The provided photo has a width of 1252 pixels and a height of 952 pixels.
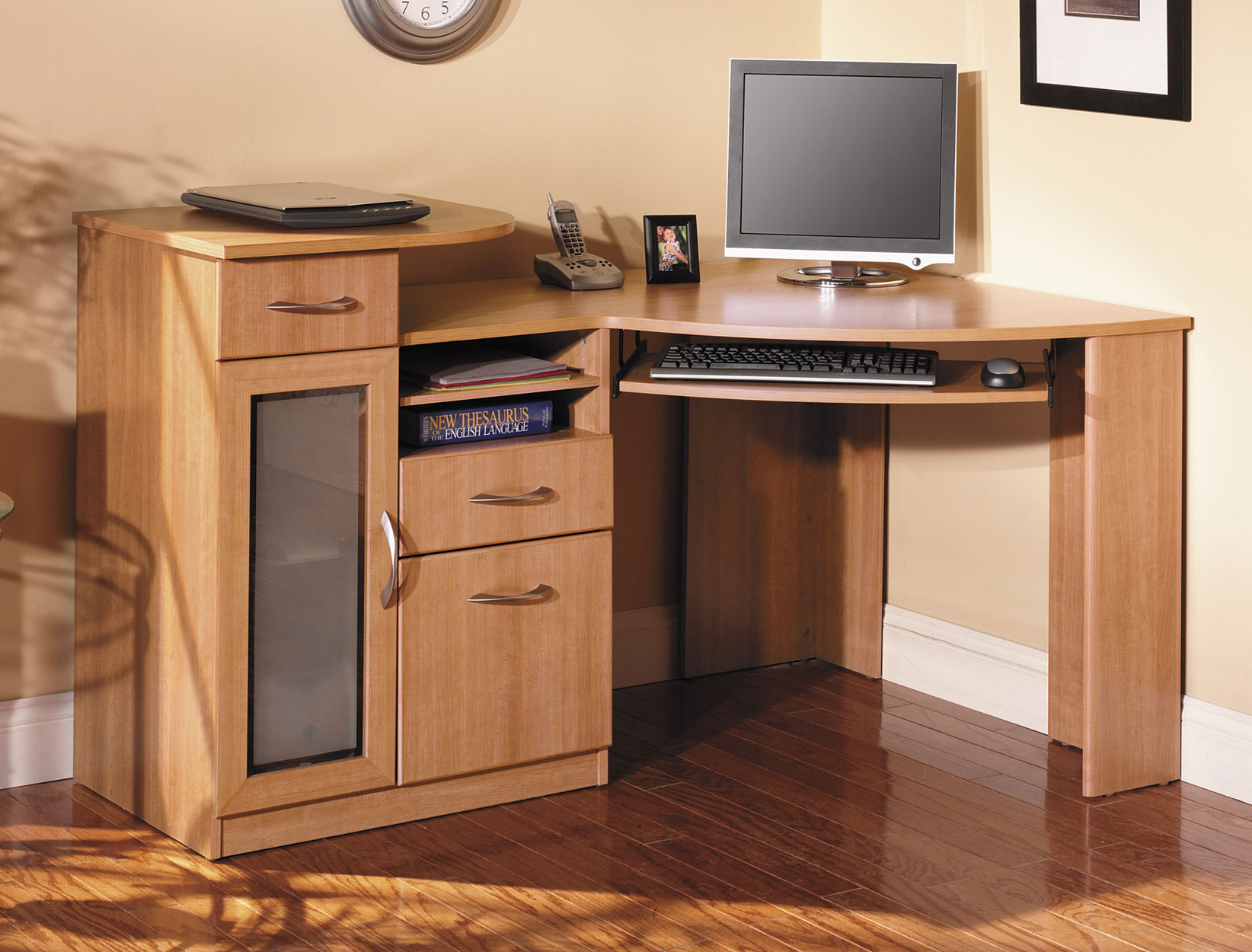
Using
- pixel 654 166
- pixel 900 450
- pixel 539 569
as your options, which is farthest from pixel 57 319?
pixel 900 450

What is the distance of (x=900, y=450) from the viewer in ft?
11.7

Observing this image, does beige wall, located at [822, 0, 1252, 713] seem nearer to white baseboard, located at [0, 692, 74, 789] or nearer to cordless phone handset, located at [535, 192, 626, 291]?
cordless phone handset, located at [535, 192, 626, 291]

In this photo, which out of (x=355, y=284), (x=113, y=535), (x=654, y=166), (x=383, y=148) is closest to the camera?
(x=355, y=284)

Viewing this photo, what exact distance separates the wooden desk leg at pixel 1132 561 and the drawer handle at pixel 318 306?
1.33 metres

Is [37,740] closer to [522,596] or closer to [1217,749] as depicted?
[522,596]

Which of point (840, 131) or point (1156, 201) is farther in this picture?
point (840, 131)

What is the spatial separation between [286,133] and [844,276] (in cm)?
121

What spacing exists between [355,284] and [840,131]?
3.93ft

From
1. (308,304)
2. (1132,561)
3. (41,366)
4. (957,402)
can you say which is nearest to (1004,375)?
(957,402)

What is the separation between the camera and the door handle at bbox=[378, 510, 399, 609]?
8.82 feet

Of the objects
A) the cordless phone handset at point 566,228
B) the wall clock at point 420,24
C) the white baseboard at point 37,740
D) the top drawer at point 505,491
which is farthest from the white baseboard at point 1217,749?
the white baseboard at point 37,740

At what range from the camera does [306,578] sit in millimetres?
2662

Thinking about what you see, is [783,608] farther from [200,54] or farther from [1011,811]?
[200,54]

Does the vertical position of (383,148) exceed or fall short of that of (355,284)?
it exceeds it
